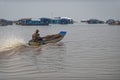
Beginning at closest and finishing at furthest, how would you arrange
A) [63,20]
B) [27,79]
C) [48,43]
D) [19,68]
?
[27,79] → [19,68] → [48,43] → [63,20]

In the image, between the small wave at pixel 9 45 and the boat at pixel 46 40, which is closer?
the small wave at pixel 9 45

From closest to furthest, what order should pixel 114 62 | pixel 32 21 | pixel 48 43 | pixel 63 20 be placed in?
pixel 114 62, pixel 48 43, pixel 32 21, pixel 63 20

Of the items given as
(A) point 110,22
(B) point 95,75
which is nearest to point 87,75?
(B) point 95,75

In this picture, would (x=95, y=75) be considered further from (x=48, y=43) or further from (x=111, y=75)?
(x=48, y=43)

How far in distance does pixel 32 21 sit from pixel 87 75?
8442cm

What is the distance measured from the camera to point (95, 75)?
1096cm

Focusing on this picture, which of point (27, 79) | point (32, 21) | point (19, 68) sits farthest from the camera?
point (32, 21)

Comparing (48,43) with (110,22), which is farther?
(110,22)

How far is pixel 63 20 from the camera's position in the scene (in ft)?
397

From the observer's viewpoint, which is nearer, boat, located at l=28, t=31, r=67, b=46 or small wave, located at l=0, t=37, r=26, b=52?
small wave, located at l=0, t=37, r=26, b=52

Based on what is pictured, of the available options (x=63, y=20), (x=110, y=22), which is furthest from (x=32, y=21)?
(x=110, y=22)

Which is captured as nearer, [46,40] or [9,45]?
[9,45]

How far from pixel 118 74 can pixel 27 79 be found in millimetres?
3373

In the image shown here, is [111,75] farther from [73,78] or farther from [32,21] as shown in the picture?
[32,21]
